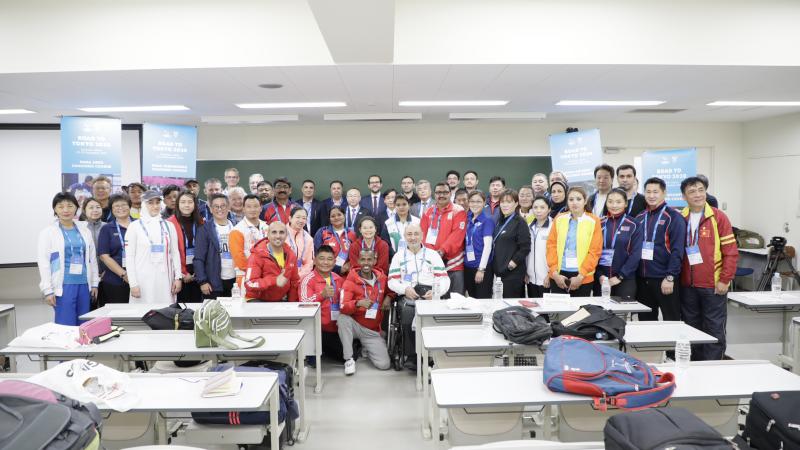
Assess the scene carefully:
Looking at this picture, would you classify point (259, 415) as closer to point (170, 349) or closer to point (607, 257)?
point (170, 349)

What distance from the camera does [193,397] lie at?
2.19 m

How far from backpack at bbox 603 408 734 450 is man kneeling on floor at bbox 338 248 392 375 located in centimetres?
307

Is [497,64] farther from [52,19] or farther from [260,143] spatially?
[260,143]

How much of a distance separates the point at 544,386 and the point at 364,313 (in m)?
2.53

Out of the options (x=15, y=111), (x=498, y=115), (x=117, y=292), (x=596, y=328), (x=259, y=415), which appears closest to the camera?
(x=259, y=415)

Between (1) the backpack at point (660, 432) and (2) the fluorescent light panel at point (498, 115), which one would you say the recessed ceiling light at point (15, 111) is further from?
(1) the backpack at point (660, 432)

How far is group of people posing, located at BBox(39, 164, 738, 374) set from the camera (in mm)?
4133

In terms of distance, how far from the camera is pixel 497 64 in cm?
467

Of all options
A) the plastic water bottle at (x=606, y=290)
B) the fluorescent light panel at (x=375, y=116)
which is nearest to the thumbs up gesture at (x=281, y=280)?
the plastic water bottle at (x=606, y=290)

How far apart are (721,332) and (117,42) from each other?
6654 millimetres

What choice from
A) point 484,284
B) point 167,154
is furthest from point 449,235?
point 167,154

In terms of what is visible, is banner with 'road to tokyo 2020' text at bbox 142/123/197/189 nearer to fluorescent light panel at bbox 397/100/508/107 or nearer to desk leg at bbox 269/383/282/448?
fluorescent light panel at bbox 397/100/508/107

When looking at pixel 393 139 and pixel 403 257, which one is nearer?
pixel 403 257

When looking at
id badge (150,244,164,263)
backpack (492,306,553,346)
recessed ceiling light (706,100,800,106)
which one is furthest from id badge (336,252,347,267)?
recessed ceiling light (706,100,800,106)
